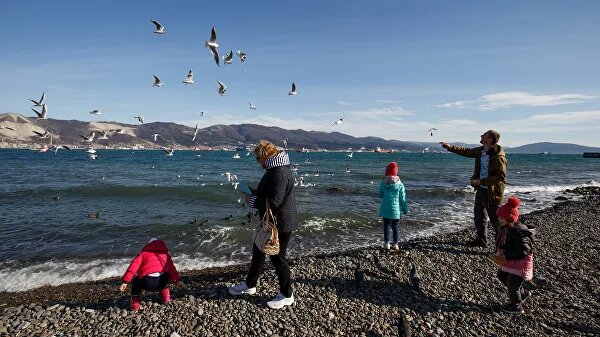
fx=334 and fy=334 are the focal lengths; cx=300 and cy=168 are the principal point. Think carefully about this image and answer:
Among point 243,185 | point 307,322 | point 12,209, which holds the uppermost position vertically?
point 243,185

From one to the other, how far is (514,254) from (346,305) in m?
3.13

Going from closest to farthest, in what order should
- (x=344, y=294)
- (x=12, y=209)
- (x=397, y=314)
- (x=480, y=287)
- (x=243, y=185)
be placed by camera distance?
(x=243, y=185)
(x=397, y=314)
(x=344, y=294)
(x=480, y=287)
(x=12, y=209)

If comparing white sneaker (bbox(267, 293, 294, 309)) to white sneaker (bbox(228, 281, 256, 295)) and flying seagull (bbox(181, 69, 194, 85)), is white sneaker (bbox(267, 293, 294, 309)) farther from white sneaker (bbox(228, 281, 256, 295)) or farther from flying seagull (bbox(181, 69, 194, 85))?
flying seagull (bbox(181, 69, 194, 85))

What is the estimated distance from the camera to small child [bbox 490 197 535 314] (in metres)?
5.82

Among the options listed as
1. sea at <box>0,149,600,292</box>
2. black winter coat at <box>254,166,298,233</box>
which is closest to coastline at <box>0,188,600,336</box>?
black winter coat at <box>254,166,298,233</box>

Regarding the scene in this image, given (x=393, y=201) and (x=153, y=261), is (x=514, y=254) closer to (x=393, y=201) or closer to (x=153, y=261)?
(x=393, y=201)

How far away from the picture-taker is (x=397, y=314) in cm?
604

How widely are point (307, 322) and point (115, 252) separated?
8.98m

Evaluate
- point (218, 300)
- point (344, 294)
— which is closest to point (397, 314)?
point (344, 294)

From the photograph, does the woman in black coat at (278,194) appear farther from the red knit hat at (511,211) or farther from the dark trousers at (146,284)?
the red knit hat at (511,211)

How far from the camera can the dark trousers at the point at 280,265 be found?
5.57m

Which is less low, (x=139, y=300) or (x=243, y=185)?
(x=243, y=185)

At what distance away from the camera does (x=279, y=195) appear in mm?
5320

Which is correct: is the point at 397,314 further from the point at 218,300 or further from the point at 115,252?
the point at 115,252
